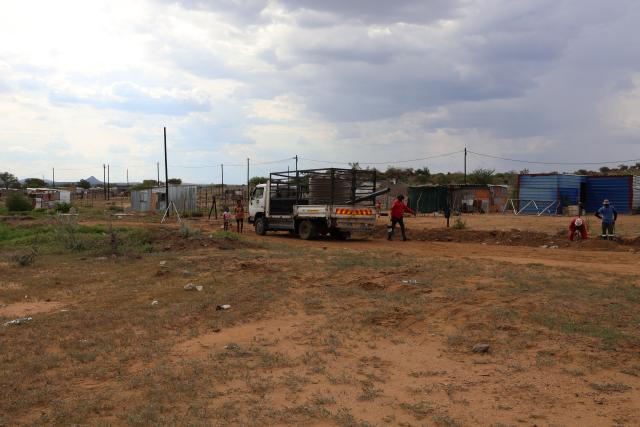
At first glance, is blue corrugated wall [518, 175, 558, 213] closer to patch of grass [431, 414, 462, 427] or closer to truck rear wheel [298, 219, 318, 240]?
truck rear wheel [298, 219, 318, 240]

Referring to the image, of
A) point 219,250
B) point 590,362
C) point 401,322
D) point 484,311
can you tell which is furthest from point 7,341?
point 219,250

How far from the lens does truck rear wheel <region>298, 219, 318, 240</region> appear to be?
2103cm

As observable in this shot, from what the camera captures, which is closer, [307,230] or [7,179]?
[307,230]

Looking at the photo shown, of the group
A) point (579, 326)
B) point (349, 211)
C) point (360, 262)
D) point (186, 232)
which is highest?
point (349, 211)

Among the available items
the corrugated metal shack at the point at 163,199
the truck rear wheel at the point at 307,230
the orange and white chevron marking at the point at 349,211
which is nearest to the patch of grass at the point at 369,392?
the orange and white chevron marking at the point at 349,211

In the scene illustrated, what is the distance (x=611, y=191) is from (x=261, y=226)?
81.2 feet

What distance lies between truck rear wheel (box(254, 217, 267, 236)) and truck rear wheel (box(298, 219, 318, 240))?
2.17 meters

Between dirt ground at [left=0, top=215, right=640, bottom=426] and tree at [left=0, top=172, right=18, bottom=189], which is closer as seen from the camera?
dirt ground at [left=0, top=215, right=640, bottom=426]

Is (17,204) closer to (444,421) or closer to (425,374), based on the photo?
(425,374)

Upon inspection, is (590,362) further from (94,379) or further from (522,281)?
(94,379)

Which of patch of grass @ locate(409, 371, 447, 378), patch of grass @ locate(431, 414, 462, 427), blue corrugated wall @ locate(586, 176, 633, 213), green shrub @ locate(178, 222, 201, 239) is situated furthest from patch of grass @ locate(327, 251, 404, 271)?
blue corrugated wall @ locate(586, 176, 633, 213)

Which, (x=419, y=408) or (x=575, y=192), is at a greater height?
(x=575, y=192)

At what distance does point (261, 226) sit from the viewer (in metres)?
23.8

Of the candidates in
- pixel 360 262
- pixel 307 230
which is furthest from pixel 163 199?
pixel 360 262
